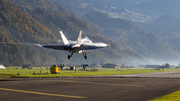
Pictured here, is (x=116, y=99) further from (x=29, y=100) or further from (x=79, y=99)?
(x=29, y=100)

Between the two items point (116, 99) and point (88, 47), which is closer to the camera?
point (116, 99)

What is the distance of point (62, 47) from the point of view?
228ft

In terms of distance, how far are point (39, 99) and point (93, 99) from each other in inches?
315

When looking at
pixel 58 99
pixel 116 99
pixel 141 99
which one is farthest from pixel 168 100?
pixel 58 99

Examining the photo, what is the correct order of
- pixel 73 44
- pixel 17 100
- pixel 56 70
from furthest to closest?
1. pixel 56 70
2. pixel 73 44
3. pixel 17 100

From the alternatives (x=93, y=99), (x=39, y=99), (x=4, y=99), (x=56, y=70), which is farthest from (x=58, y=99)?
(x=56, y=70)

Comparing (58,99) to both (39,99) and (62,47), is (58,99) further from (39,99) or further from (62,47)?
(62,47)

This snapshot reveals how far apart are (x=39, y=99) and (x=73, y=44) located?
35.0 m

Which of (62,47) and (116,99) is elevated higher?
(62,47)

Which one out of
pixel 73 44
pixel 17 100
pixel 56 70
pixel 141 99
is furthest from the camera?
pixel 56 70

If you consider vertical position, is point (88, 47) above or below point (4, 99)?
above

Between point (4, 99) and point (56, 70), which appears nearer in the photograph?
point (4, 99)

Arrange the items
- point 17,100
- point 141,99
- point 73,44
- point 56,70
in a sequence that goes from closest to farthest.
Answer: point 17,100, point 141,99, point 73,44, point 56,70

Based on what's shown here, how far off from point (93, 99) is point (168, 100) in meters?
11.3
